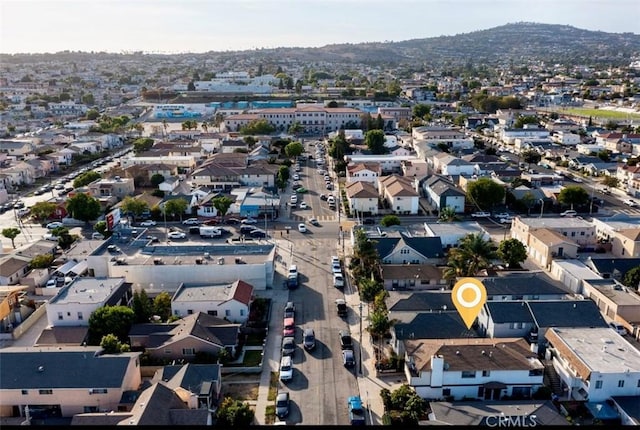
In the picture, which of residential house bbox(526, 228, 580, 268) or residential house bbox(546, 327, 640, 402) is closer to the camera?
residential house bbox(546, 327, 640, 402)

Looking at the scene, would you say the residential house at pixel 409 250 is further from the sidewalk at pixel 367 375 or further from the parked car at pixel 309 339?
the parked car at pixel 309 339

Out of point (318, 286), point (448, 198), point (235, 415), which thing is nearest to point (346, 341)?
point (318, 286)

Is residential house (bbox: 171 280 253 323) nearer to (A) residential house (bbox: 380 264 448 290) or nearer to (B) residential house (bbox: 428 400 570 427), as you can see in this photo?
(A) residential house (bbox: 380 264 448 290)

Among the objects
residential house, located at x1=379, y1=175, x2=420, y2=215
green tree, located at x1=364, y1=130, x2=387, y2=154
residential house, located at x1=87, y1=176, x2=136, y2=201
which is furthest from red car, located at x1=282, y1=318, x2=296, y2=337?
green tree, located at x1=364, y1=130, x2=387, y2=154

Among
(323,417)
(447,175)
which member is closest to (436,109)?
(447,175)

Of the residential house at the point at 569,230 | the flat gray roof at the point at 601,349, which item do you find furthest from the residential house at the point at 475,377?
the residential house at the point at 569,230

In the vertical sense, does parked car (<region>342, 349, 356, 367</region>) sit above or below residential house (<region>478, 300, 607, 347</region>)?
below

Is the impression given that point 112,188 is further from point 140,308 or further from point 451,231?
point 451,231
